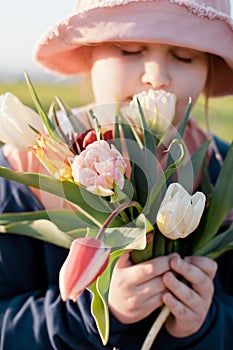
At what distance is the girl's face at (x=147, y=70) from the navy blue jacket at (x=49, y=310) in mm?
221

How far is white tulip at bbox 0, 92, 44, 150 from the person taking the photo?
0.97 metres

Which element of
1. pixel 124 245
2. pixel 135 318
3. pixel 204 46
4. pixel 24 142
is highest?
pixel 204 46

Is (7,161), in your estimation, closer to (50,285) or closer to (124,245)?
(50,285)

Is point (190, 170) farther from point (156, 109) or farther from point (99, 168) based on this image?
point (99, 168)

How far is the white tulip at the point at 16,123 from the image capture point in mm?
967

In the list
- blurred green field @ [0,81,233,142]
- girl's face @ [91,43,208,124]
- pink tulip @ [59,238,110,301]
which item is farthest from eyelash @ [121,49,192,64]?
pink tulip @ [59,238,110,301]

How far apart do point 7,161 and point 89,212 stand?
0.33 meters

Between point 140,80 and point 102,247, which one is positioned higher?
point 140,80

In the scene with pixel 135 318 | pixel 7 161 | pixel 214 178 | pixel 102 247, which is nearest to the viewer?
pixel 102 247

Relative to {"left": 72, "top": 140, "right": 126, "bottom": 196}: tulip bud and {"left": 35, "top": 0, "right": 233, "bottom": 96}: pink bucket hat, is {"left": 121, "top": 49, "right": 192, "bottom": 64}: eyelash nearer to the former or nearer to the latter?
{"left": 35, "top": 0, "right": 233, "bottom": 96}: pink bucket hat

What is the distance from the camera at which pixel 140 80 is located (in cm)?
114

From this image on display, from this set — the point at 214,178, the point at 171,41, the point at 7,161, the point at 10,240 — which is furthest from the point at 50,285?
the point at 171,41

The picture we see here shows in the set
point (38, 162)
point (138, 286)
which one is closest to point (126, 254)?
point (138, 286)

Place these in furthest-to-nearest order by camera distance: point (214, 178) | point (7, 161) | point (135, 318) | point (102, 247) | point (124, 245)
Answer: point (214, 178) < point (7, 161) < point (135, 318) < point (124, 245) < point (102, 247)
